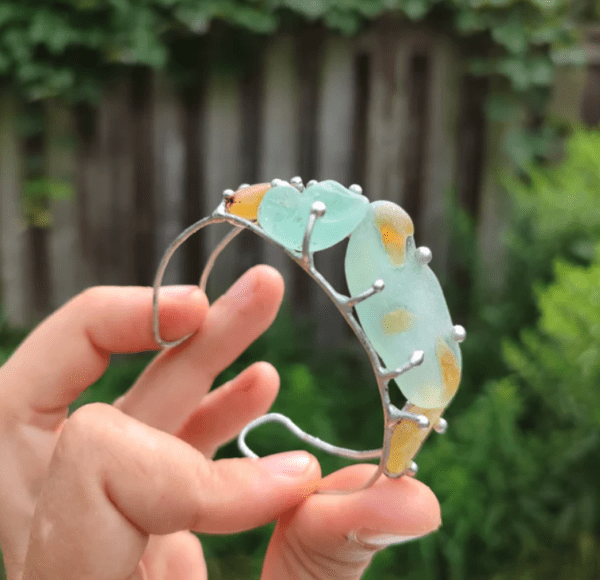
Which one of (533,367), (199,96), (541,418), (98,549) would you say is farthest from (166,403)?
(199,96)

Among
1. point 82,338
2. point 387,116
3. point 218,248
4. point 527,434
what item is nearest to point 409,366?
point 218,248

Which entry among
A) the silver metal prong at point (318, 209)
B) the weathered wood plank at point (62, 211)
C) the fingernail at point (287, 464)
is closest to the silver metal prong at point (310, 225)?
the silver metal prong at point (318, 209)

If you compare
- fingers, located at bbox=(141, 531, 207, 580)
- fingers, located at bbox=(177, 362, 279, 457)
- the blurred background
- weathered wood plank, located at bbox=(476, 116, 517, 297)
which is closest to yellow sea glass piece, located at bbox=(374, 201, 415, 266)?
fingers, located at bbox=(177, 362, 279, 457)

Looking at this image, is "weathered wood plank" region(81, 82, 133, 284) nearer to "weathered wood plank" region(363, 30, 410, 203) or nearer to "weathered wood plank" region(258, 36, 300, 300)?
"weathered wood plank" region(258, 36, 300, 300)

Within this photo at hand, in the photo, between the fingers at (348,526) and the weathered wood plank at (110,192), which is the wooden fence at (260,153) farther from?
the fingers at (348,526)

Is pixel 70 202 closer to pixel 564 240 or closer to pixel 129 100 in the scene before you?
pixel 129 100
